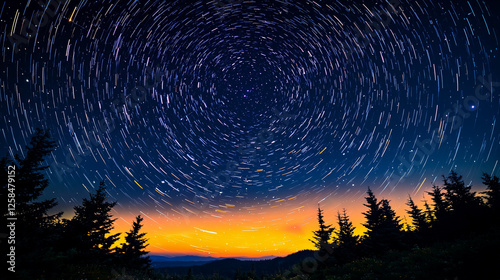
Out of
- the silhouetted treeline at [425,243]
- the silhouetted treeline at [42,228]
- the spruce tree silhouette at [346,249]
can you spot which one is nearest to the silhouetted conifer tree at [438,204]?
the silhouetted treeline at [425,243]

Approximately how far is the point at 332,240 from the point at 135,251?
29.8 metres

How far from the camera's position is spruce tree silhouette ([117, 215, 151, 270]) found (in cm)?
2652

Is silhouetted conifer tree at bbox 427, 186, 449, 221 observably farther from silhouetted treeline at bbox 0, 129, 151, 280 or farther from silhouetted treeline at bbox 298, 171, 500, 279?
silhouetted treeline at bbox 0, 129, 151, 280

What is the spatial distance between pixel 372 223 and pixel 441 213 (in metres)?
10.9

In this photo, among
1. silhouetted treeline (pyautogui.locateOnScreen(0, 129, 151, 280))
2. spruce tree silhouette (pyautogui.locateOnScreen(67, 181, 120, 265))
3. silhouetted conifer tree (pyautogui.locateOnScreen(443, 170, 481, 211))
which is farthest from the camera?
silhouetted conifer tree (pyautogui.locateOnScreen(443, 170, 481, 211))

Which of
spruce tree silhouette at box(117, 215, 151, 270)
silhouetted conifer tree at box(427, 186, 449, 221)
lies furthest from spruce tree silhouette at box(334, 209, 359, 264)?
spruce tree silhouette at box(117, 215, 151, 270)

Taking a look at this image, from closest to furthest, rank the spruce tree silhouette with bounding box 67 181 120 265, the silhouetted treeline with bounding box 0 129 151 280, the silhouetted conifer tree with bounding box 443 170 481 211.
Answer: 1. the silhouetted treeline with bounding box 0 129 151 280
2. the spruce tree silhouette with bounding box 67 181 120 265
3. the silhouetted conifer tree with bounding box 443 170 481 211

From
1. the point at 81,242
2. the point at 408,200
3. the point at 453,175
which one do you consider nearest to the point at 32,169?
the point at 81,242

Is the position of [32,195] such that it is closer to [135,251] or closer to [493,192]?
[135,251]

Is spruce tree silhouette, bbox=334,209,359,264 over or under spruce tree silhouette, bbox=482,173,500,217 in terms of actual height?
under

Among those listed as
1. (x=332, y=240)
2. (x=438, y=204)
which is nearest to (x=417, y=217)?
(x=438, y=204)

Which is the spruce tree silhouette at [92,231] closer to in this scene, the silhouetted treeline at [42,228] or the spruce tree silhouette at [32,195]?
the silhouetted treeline at [42,228]

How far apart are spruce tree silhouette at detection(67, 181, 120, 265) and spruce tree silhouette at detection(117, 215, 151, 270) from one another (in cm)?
581

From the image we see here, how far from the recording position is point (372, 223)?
88.6 ft
